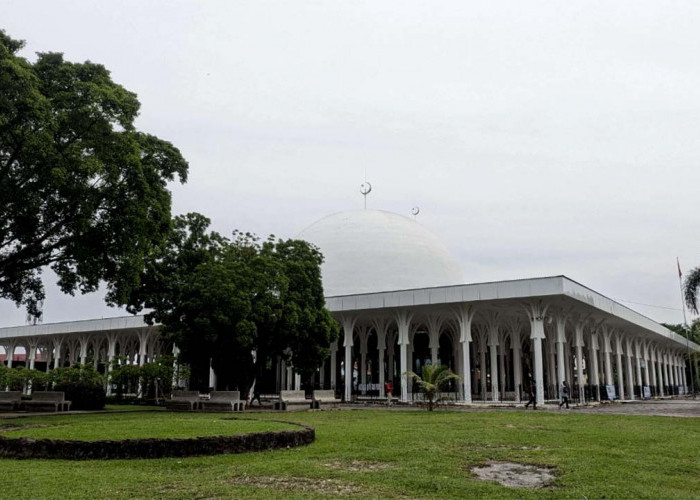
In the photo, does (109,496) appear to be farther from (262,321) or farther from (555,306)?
(555,306)

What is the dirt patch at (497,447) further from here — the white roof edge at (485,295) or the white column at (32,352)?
the white column at (32,352)

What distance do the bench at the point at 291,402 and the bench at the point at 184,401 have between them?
11.5ft

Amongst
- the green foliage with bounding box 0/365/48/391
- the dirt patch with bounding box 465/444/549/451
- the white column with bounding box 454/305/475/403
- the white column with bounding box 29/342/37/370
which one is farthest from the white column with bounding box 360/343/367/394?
the white column with bounding box 29/342/37/370

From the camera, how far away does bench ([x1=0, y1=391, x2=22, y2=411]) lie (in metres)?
24.8

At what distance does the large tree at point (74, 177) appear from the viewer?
55.7 ft

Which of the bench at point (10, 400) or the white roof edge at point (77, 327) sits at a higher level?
the white roof edge at point (77, 327)

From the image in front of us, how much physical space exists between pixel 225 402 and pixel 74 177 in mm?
11079

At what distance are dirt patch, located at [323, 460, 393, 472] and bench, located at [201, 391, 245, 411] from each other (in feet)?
53.9

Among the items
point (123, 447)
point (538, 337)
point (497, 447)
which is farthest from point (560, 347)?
point (123, 447)

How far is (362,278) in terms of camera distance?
143ft

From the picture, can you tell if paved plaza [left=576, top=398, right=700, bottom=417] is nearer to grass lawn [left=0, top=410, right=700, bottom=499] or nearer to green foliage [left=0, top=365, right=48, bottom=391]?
grass lawn [left=0, top=410, right=700, bottom=499]

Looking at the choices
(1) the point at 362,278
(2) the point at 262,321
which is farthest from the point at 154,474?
(1) the point at 362,278

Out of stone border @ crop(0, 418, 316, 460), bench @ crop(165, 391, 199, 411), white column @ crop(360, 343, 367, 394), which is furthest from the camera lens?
white column @ crop(360, 343, 367, 394)

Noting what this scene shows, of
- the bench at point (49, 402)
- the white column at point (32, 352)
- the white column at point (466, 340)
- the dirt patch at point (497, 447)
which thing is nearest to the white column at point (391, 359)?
the white column at point (466, 340)
